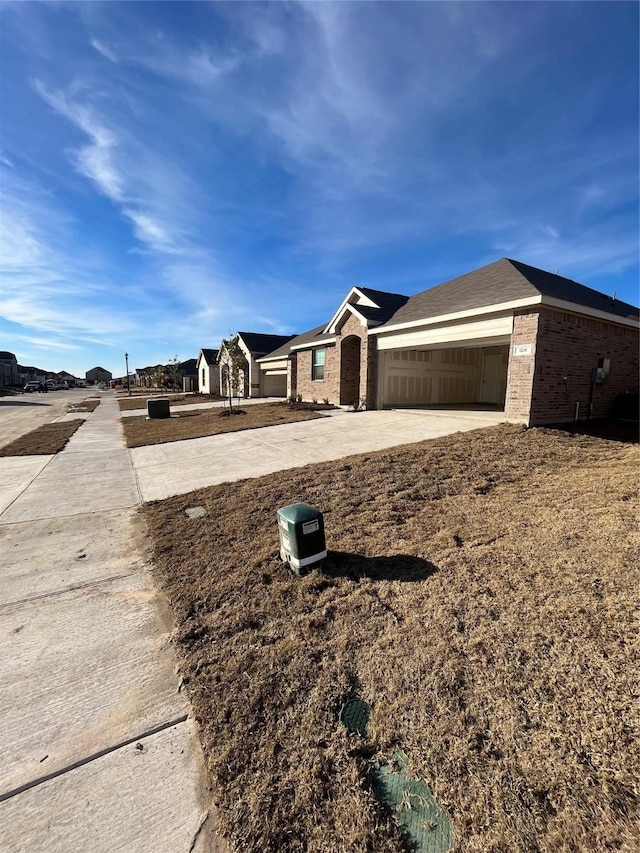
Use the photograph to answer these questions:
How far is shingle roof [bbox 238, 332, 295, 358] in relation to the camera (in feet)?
108

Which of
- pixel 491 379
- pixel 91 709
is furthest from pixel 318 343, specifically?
pixel 91 709

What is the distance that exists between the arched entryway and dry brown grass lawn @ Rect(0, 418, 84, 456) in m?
11.6

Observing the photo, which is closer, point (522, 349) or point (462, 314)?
point (522, 349)

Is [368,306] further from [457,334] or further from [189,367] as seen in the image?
[189,367]

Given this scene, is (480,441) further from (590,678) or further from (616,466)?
(590,678)

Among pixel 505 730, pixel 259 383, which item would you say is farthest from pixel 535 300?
pixel 259 383

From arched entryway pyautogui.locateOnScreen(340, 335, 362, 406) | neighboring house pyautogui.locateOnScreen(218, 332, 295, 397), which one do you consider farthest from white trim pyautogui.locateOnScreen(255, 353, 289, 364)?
arched entryway pyautogui.locateOnScreen(340, 335, 362, 406)

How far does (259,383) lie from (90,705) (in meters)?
31.1

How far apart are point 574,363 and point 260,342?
28.4 meters

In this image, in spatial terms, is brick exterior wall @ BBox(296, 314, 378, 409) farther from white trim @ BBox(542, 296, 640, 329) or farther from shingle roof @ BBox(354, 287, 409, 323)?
white trim @ BBox(542, 296, 640, 329)

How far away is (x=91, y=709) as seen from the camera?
2.30 meters

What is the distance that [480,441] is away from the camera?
8.16 meters

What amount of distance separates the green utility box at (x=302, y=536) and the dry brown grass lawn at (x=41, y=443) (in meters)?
9.66


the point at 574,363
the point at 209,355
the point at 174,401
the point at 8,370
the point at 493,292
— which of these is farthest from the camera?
the point at 8,370
